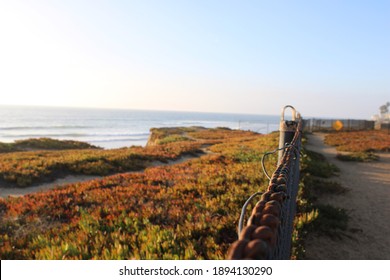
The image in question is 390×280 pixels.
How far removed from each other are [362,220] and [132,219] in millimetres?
5442

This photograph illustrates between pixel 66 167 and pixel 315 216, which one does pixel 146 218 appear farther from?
pixel 66 167

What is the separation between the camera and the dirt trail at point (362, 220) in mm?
5332

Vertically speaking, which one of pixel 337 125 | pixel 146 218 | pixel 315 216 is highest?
pixel 337 125

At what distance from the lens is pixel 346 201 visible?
8398 mm

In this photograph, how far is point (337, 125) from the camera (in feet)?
149

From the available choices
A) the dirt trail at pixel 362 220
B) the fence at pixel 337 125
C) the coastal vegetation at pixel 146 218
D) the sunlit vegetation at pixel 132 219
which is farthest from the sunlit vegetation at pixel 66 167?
the fence at pixel 337 125

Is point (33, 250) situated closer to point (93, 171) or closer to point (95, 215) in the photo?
point (95, 215)

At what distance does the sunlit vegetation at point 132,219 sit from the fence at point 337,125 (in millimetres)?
38236

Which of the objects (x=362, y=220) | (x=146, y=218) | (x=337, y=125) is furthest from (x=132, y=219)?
(x=337, y=125)

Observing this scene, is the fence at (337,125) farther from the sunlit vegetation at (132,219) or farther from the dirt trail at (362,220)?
the sunlit vegetation at (132,219)

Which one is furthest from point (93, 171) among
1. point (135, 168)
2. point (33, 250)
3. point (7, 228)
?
point (33, 250)

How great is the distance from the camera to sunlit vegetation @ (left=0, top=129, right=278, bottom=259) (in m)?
4.68

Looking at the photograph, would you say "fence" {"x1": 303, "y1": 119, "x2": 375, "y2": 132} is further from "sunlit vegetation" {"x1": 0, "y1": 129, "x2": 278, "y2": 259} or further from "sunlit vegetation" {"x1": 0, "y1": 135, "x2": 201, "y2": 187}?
"sunlit vegetation" {"x1": 0, "y1": 129, "x2": 278, "y2": 259}

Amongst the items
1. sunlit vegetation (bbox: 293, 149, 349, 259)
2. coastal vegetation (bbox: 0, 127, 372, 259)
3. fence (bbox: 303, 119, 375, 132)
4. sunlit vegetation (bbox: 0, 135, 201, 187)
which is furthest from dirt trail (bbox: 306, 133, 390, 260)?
fence (bbox: 303, 119, 375, 132)
